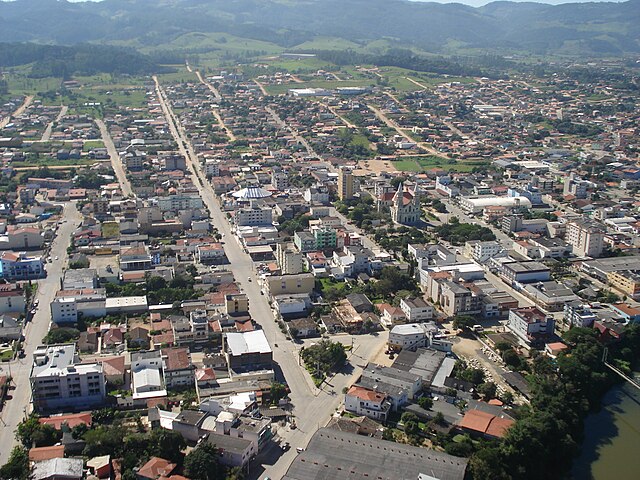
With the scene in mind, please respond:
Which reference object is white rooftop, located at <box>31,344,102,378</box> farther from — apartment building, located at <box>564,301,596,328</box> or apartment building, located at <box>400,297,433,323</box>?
apartment building, located at <box>564,301,596,328</box>

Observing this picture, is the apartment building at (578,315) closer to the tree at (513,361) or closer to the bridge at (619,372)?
the bridge at (619,372)

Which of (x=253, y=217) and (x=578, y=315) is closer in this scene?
(x=578, y=315)

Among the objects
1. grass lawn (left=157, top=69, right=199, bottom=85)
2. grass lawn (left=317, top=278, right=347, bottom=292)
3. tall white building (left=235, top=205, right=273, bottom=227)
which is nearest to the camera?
grass lawn (left=317, top=278, right=347, bottom=292)

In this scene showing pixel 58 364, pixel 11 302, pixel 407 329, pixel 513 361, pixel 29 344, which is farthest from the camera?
pixel 11 302

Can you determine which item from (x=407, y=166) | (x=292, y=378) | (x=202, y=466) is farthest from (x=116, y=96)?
(x=202, y=466)

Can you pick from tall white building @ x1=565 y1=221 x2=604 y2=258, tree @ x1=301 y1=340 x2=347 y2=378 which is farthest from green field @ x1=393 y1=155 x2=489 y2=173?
tree @ x1=301 y1=340 x2=347 y2=378

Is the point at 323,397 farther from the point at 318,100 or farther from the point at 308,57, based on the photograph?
the point at 308,57

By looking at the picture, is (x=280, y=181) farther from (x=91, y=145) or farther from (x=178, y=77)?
(x=178, y=77)
